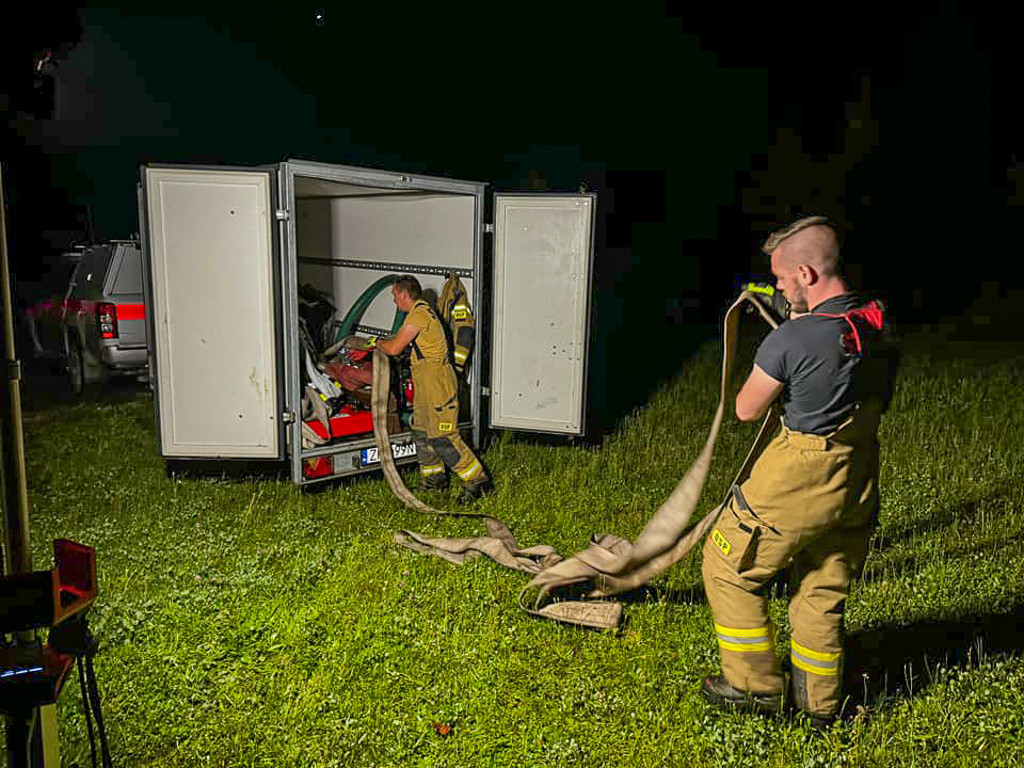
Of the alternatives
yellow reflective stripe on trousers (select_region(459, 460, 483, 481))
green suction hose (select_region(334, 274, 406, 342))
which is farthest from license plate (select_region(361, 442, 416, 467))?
green suction hose (select_region(334, 274, 406, 342))

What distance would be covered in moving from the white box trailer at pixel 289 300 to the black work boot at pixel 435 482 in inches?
13.5

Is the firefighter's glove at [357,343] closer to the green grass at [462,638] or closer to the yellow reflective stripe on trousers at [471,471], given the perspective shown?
the green grass at [462,638]

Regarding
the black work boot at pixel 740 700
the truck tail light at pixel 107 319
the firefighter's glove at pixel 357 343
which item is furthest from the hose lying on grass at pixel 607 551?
the truck tail light at pixel 107 319

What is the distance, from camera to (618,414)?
982cm

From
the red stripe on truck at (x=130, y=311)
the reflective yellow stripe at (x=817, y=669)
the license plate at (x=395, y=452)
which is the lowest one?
the license plate at (x=395, y=452)

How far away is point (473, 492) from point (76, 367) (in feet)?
23.5

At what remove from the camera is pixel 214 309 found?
19.8 feet

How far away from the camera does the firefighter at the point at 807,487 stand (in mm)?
3174

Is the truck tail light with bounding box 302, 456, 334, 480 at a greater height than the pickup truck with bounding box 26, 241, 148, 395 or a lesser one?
lesser

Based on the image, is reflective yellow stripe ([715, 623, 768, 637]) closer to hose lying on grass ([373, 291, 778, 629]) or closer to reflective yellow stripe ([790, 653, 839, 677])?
reflective yellow stripe ([790, 653, 839, 677])

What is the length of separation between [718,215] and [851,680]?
25.6 m

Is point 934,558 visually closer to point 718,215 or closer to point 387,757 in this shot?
point 387,757

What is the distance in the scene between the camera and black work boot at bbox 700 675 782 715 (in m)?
3.46

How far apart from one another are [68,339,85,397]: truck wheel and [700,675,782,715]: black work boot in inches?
385
